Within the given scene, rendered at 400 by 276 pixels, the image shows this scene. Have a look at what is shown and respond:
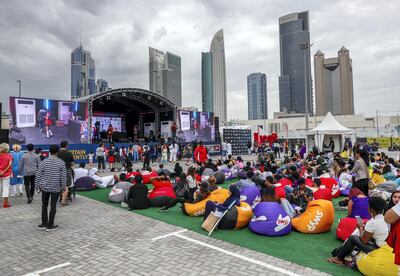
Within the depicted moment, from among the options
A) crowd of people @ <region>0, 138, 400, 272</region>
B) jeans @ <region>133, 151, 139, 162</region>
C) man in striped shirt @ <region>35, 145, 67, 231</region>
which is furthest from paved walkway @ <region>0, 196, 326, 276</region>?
jeans @ <region>133, 151, 139, 162</region>

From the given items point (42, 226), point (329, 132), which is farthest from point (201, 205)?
point (329, 132)

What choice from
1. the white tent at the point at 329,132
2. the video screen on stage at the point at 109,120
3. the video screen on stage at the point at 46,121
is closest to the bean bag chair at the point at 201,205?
the video screen on stage at the point at 46,121

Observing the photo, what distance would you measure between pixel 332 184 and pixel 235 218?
481cm

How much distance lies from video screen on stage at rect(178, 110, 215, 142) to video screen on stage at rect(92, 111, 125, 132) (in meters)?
8.19

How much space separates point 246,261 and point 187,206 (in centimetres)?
305

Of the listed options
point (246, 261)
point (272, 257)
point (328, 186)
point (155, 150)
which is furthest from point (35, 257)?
point (155, 150)

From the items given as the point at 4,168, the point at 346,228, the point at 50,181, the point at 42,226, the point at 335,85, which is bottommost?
the point at 42,226

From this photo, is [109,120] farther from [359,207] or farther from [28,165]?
[359,207]

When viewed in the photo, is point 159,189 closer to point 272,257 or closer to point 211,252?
point 211,252

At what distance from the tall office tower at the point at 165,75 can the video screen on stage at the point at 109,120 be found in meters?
80.1

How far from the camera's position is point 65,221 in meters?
7.05

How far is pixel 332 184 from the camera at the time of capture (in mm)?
9422

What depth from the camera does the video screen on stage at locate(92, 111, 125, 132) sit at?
30.3 m

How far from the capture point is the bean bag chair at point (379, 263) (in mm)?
3758
